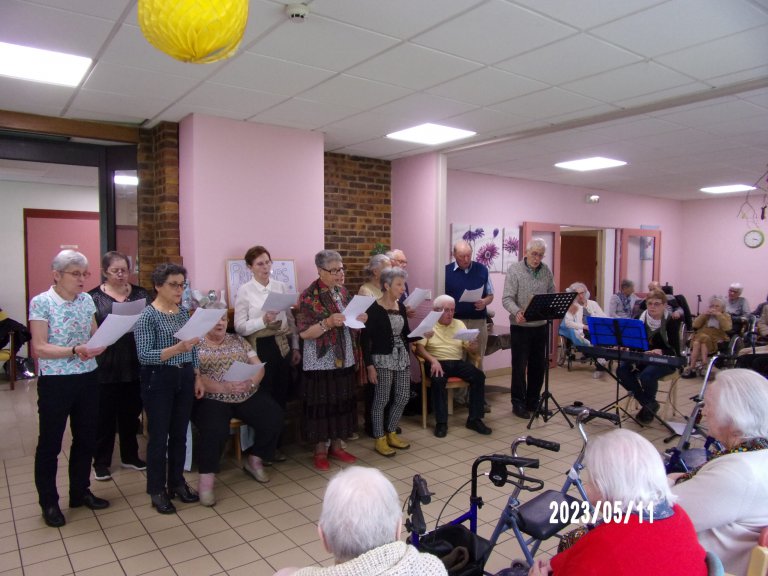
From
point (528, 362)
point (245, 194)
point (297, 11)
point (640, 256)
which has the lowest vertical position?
point (528, 362)

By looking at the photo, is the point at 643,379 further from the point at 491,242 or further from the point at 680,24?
the point at 680,24

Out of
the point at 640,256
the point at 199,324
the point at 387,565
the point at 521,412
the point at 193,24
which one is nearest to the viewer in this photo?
the point at 387,565

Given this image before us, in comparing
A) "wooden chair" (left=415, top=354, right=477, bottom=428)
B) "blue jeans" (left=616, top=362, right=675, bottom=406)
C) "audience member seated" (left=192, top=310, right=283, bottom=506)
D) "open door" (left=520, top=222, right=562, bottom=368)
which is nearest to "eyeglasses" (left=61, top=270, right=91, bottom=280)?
"audience member seated" (left=192, top=310, right=283, bottom=506)

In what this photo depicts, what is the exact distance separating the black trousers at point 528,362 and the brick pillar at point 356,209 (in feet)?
5.88

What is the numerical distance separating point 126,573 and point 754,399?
287 centimetres

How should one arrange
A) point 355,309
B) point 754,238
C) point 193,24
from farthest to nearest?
point 754,238, point 355,309, point 193,24

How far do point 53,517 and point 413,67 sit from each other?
3356 mm

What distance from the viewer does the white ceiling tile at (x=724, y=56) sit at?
9.57ft

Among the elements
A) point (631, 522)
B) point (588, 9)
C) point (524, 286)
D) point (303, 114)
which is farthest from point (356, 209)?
point (631, 522)

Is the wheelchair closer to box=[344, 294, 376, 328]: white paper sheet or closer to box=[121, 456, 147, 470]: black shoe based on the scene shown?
box=[344, 294, 376, 328]: white paper sheet

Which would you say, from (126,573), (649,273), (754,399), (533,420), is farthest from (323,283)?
(649,273)

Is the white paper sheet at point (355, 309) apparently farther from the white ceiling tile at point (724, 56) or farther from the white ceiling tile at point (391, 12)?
the white ceiling tile at point (724, 56)

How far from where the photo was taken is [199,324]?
10.1 feet

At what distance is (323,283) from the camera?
13.4 feet
